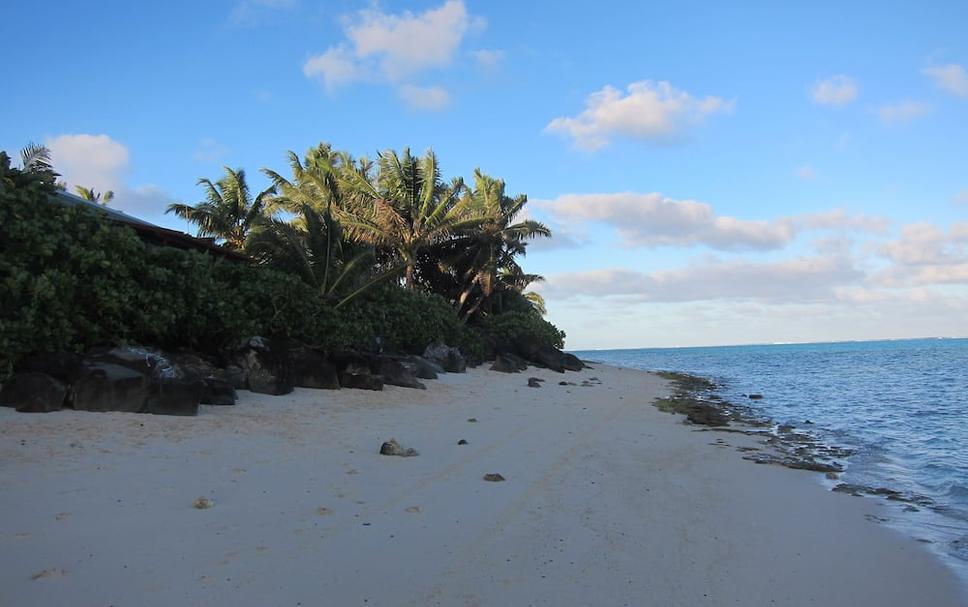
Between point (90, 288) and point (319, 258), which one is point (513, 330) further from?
point (90, 288)

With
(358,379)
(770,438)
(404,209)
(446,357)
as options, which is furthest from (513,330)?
(770,438)

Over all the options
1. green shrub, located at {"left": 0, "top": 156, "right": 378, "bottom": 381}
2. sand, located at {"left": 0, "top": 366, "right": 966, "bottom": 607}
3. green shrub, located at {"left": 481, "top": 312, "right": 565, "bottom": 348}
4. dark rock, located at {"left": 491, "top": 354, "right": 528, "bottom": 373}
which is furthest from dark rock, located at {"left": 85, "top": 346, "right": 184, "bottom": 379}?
green shrub, located at {"left": 481, "top": 312, "right": 565, "bottom": 348}

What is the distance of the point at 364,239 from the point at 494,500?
825 inches

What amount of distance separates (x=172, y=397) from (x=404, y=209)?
18982 millimetres

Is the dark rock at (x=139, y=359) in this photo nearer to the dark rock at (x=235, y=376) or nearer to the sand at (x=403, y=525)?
the sand at (x=403, y=525)

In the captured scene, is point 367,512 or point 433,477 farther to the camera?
point 433,477

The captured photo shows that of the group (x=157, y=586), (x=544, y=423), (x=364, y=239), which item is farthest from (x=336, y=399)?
(x=364, y=239)

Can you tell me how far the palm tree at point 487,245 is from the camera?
98.3 feet

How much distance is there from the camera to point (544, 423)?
10656mm

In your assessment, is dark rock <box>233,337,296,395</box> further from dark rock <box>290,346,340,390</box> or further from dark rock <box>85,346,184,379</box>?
dark rock <box>85,346,184,379</box>

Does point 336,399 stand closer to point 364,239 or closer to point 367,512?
point 367,512

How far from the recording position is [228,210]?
98.7 feet

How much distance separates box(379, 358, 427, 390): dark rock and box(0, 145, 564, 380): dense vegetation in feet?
4.65

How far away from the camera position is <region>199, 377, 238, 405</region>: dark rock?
902 centimetres
